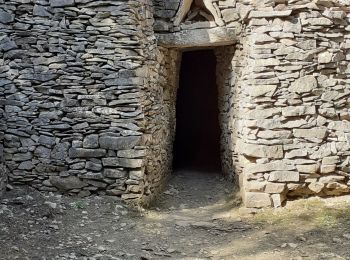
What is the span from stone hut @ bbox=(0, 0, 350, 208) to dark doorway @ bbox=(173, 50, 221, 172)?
10.7 ft

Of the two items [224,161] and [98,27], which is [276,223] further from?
[98,27]

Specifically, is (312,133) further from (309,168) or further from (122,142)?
(122,142)

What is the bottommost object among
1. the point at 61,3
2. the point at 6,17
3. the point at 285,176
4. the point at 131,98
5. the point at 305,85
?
the point at 285,176

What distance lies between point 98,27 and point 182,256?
3045mm

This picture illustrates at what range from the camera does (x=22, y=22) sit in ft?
17.9

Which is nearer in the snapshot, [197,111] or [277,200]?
[277,200]

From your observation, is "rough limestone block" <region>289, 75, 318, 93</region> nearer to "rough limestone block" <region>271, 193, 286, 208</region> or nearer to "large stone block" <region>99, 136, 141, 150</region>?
"rough limestone block" <region>271, 193, 286, 208</region>

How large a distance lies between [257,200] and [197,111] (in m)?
4.46

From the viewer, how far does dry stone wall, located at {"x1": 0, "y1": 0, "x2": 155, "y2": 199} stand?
5367 mm

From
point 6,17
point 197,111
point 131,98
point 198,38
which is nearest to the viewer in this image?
point 131,98

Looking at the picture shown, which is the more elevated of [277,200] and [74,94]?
[74,94]

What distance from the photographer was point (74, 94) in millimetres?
5422

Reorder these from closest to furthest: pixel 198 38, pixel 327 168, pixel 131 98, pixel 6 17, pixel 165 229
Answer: pixel 165 229
pixel 327 168
pixel 131 98
pixel 6 17
pixel 198 38

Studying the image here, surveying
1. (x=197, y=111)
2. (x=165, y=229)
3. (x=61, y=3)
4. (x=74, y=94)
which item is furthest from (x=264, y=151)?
(x=197, y=111)
